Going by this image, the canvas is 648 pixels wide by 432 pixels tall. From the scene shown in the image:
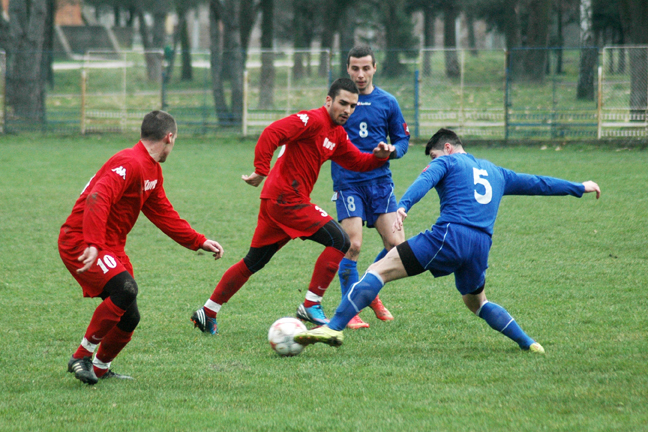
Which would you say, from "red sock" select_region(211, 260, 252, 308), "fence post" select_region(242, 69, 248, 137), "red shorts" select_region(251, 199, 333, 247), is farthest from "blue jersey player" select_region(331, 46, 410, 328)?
"fence post" select_region(242, 69, 248, 137)

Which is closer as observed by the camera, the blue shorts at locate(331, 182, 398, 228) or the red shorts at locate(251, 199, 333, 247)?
the red shorts at locate(251, 199, 333, 247)

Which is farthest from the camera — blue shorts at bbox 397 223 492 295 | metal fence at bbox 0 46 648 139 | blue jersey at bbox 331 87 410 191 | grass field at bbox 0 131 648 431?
metal fence at bbox 0 46 648 139

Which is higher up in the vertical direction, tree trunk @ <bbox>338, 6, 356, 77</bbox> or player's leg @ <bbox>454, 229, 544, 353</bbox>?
tree trunk @ <bbox>338, 6, 356, 77</bbox>

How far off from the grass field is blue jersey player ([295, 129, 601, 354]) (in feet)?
0.89

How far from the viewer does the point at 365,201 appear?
634 centimetres

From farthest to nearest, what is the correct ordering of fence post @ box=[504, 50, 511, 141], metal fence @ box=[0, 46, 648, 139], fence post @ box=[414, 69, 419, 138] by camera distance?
fence post @ box=[414, 69, 419, 138]
fence post @ box=[504, 50, 511, 141]
metal fence @ box=[0, 46, 648, 139]

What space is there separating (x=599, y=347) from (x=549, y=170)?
9.92 meters

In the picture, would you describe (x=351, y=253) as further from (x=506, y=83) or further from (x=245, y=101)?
(x=245, y=101)

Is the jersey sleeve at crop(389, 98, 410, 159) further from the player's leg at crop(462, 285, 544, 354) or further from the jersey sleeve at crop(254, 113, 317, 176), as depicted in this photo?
the player's leg at crop(462, 285, 544, 354)

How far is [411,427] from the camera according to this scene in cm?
367

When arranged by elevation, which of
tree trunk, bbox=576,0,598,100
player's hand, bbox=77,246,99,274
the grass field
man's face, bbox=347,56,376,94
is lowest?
the grass field

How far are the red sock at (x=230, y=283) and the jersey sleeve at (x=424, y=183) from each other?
1748 millimetres

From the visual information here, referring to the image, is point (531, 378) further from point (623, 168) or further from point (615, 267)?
point (623, 168)

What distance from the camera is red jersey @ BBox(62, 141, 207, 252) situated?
4.26 metres
